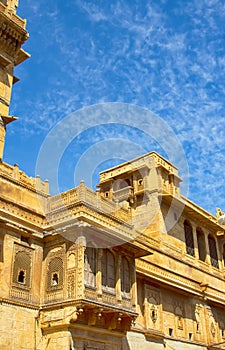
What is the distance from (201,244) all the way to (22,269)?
1835 cm

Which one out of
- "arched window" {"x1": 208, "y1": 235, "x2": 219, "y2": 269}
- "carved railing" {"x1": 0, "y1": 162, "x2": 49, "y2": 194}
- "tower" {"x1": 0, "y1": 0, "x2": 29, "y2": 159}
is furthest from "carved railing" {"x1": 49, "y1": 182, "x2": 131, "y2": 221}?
"arched window" {"x1": 208, "y1": 235, "x2": 219, "y2": 269}

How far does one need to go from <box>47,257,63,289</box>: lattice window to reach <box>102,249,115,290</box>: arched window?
1.78 meters

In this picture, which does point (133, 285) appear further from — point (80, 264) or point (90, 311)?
point (80, 264)

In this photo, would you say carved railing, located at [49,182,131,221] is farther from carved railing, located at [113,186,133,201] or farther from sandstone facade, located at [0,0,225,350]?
carved railing, located at [113,186,133,201]

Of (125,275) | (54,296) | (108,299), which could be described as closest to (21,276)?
(54,296)

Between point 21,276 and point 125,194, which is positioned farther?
point 125,194

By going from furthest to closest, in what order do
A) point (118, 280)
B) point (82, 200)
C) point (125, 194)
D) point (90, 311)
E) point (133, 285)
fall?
point (125, 194)
point (133, 285)
point (118, 280)
point (82, 200)
point (90, 311)

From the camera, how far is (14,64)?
68.8ft

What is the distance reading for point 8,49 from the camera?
67.2 ft

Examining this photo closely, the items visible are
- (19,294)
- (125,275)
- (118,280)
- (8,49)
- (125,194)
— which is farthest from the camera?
(125,194)

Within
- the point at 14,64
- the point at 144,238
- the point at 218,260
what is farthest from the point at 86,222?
the point at 218,260

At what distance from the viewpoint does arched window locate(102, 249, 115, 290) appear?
1716 cm

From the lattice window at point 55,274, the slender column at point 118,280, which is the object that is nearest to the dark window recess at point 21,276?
the lattice window at point 55,274

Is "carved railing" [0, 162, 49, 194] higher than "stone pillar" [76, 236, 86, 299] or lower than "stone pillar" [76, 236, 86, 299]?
higher
